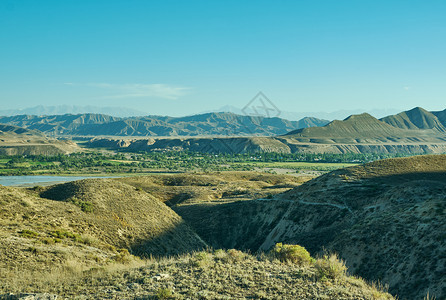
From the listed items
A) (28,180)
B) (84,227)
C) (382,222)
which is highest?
(382,222)

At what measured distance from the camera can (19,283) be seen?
16906 millimetres

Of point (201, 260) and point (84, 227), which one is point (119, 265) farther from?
point (84, 227)

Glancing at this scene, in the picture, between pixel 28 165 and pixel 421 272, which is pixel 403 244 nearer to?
pixel 421 272

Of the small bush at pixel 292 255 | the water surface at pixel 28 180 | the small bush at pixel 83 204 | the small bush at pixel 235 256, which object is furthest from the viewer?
the water surface at pixel 28 180

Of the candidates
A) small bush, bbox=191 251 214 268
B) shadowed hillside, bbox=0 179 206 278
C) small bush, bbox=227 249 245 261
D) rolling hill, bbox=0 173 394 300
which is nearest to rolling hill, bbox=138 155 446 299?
rolling hill, bbox=0 173 394 300

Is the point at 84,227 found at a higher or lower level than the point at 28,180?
higher

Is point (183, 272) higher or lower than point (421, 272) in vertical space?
higher

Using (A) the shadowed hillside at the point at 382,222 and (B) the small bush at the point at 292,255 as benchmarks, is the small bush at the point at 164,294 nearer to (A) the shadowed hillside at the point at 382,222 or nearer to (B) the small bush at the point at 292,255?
(B) the small bush at the point at 292,255

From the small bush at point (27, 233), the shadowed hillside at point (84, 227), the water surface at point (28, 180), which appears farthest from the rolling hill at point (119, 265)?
the water surface at point (28, 180)

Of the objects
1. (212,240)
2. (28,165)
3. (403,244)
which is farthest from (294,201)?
(28,165)

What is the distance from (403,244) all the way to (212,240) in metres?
29.1

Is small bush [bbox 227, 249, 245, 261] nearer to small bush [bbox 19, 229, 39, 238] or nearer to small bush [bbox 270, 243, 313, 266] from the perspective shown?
small bush [bbox 270, 243, 313, 266]

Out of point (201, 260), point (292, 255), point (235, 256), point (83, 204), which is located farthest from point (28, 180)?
point (292, 255)

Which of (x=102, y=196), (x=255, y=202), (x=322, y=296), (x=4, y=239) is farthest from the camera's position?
(x=255, y=202)
